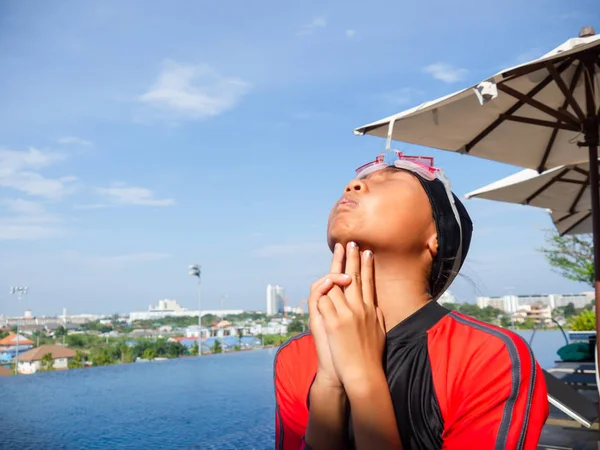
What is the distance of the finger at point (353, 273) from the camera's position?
0.77 meters

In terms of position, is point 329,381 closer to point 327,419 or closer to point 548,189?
A: point 327,419

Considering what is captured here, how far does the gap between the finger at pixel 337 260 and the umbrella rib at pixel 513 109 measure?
3616 millimetres

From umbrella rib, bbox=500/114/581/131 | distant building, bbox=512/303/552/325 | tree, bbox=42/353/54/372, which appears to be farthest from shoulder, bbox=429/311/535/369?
tree, bbox=42/353/54/372

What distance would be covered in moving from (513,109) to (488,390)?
420cm

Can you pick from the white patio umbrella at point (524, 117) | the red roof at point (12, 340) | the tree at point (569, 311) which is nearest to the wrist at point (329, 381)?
the white patio umbrella at point (524, 117)

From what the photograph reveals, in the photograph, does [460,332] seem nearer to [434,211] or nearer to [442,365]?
[442,365]

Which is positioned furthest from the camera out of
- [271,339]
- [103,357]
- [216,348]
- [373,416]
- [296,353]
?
[271,339]

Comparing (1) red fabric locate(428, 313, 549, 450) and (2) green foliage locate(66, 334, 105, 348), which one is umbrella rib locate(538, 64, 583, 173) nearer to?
(1) red fabric locate(428, 313, 549, 450)

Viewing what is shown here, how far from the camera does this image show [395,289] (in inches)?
33.7

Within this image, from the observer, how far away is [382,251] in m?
0.84

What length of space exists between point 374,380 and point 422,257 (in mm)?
252

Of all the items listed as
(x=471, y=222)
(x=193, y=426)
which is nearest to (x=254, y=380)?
(x=193, y=426)

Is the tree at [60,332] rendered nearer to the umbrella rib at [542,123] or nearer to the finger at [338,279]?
the umbrella rib at [542,123]

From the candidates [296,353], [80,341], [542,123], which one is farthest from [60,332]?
[296,353]
